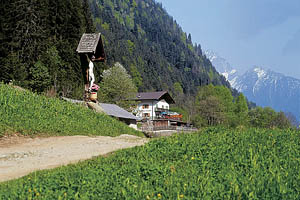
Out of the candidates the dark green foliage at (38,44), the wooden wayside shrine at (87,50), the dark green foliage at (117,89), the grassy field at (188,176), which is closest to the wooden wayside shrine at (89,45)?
the wooden wayside shrine at (87,50)

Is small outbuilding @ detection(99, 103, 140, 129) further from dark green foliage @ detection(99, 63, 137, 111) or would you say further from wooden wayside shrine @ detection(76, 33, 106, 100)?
dark green foliage @ detection(99, 63, 137, 111)

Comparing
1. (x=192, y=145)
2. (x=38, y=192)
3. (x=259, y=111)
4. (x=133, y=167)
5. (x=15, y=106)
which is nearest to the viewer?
(x=38, y=192)

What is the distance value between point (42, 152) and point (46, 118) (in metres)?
5.14

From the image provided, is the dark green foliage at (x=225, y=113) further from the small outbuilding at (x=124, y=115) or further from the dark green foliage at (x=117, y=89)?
the small outbuilding at (x=124, y=115)

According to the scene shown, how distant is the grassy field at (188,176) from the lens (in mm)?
4289

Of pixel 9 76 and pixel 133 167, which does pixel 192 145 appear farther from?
pixel 9 76

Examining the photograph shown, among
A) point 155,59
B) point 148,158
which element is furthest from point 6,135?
point 155,59


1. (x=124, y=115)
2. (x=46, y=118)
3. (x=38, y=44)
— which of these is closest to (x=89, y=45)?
(x=46, y=118)

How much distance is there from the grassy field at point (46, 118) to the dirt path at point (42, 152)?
3.01 ft

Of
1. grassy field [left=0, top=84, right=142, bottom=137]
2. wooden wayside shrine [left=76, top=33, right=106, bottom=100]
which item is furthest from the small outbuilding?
grassy field [left=0, top=84, right=142, bottom=137]

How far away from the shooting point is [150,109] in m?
85.6

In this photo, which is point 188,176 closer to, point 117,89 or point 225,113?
point 117,89

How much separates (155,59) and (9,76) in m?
140

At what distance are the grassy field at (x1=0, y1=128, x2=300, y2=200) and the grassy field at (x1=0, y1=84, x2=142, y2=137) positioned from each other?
6677 mm
